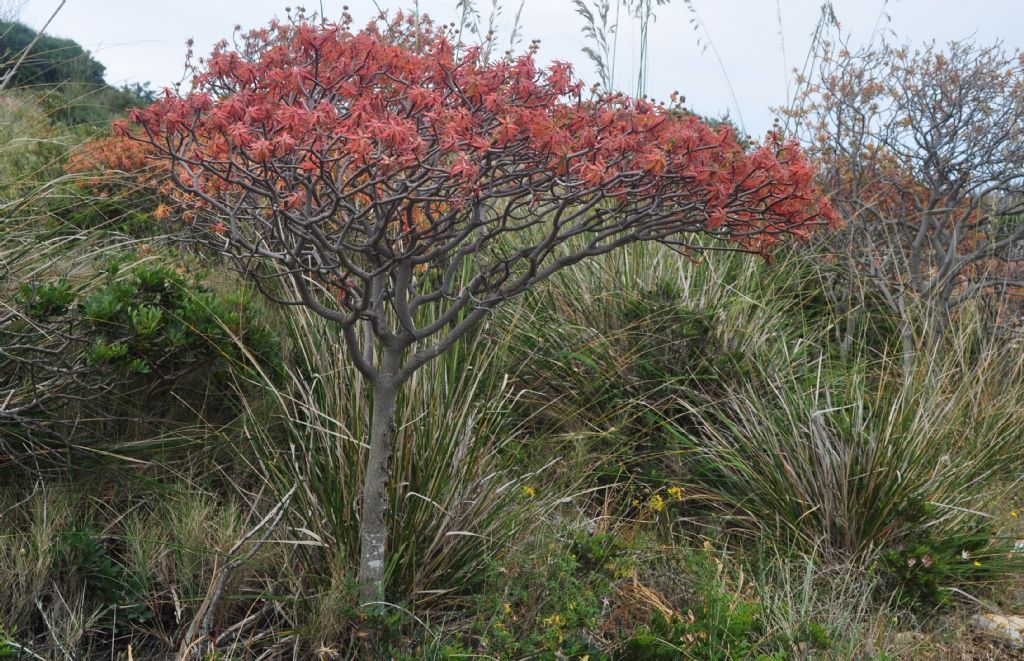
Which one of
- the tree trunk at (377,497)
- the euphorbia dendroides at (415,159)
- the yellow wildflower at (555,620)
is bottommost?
the yellow wildflower at (555,620)

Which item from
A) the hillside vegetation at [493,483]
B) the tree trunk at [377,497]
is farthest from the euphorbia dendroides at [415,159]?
the hillside vegetation at [493,483]

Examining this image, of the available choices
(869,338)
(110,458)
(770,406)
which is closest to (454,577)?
(110,458)

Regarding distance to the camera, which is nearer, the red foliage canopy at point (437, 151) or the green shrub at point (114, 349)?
the red foliage canopy at point (437, 151)

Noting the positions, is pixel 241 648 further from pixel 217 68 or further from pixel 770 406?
pixel 770 406

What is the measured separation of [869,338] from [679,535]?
2.98 metres

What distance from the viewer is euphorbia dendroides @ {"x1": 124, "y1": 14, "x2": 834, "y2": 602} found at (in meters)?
2.27

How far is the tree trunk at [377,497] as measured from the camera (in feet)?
9.30

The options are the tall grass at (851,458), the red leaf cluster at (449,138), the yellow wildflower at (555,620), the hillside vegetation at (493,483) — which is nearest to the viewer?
the red leaf cluster at (449,138)

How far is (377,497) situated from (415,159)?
1204mm

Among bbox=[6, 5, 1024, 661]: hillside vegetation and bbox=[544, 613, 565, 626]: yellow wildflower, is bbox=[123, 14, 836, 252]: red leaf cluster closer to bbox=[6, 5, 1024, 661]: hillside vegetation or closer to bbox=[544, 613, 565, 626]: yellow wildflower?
bbox=[6, 5, 1024, 661]: hillside vegetation

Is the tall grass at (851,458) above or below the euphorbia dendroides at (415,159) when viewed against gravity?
below

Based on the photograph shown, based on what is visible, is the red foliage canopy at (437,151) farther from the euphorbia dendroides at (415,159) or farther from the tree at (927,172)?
the tree at (927,172)

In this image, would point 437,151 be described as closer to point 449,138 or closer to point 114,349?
point 449,138

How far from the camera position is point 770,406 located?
436 centimetres
